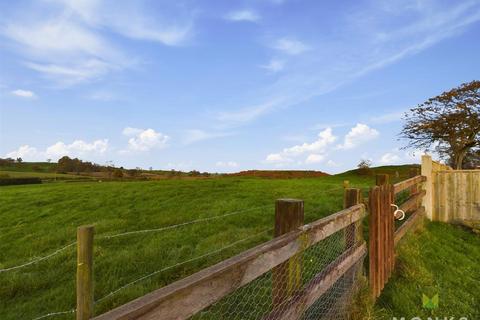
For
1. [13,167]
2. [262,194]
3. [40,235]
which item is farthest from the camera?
[13,167]

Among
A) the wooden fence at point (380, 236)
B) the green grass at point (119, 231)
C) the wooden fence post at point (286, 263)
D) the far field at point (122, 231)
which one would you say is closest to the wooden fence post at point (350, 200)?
the wooden fence at point (380, 236)

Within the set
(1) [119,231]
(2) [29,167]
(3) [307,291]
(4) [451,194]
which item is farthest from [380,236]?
(2) [29,167]

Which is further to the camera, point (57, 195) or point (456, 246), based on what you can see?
point (57, 195)

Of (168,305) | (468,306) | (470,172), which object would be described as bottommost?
(468,306)

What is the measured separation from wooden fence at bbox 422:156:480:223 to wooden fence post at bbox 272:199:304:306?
9.50 metres

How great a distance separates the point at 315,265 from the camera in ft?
19.8

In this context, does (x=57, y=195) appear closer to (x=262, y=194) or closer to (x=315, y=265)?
→ (x=262, y=194)

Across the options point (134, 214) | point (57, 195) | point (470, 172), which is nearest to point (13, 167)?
point (57, 195)

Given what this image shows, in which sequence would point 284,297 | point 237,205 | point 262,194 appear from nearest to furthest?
point 284,297
point 237,205
point 262,194

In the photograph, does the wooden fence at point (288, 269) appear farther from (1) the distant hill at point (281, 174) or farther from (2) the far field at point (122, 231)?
(1) the distant hill at point (281, 174)

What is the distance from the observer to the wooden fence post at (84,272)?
1.90m

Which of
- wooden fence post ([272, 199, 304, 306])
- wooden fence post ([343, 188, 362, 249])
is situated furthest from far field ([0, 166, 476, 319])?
wooden fence post ([272, 199, 304, 306])

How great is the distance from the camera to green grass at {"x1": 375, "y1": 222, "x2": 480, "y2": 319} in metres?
5.24

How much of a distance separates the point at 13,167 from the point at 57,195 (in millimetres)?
70074
